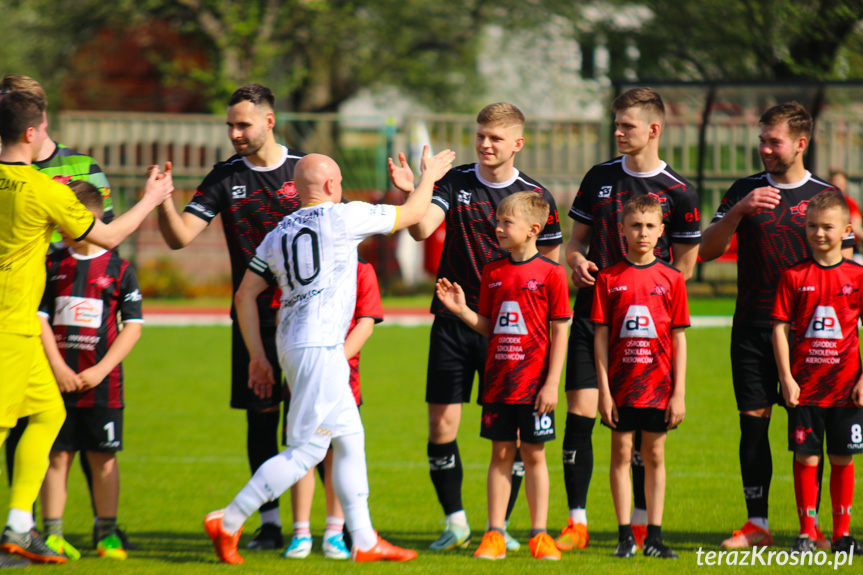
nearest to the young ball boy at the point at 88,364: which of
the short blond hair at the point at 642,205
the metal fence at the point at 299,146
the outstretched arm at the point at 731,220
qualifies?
the short blond hair at the point at 642,205

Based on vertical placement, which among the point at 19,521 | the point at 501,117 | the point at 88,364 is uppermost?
the point at 501,117

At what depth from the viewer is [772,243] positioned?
4.67 metres

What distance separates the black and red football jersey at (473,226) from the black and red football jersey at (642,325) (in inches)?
20.2

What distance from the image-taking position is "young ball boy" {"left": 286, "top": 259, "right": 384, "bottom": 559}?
4504 millimetres

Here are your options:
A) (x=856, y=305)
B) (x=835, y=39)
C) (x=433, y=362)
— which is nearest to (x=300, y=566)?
(x=433, y=362)

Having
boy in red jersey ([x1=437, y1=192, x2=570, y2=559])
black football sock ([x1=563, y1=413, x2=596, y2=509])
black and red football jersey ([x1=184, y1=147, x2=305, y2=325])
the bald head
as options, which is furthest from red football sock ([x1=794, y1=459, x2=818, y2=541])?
black and red football jersey ([x1=184, y1=147, x2=305, y2=325])

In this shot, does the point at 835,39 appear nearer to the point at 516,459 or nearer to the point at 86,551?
the point at 516,459

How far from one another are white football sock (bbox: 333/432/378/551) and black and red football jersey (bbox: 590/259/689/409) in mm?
1283

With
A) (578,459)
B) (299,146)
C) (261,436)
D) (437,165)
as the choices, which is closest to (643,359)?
(578,459)

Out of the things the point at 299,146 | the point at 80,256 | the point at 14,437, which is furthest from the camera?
the point at 299,146

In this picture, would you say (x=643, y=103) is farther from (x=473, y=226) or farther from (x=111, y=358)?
(x=111, y=358)

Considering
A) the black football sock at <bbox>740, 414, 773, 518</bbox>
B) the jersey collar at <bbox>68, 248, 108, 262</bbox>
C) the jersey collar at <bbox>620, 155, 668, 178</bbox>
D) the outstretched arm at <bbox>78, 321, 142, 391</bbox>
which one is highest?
the jersey collar at <bbox>620, 155, 668, 178</bbox>

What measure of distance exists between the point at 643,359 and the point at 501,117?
1.41 m

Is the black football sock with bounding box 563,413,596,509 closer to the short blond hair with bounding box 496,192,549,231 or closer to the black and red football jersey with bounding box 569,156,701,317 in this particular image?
the black and red football jersey with bounding box 569,156,701,317
